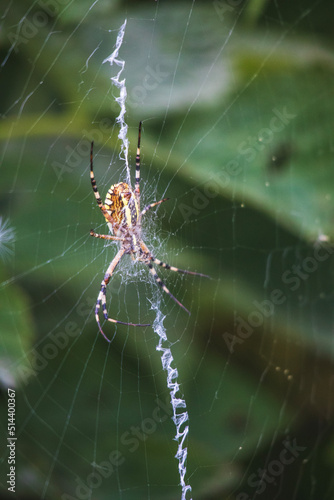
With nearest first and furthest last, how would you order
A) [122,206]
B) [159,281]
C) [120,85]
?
[120,85] → [122,206] → [159,281]

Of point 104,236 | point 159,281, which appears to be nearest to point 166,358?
point 159,281

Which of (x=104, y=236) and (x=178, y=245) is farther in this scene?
(x=104, y=236)

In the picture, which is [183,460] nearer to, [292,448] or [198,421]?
[198,421]

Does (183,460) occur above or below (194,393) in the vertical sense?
below

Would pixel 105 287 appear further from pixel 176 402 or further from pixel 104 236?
pixel 176 402

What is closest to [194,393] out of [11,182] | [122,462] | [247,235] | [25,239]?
[122,462]
